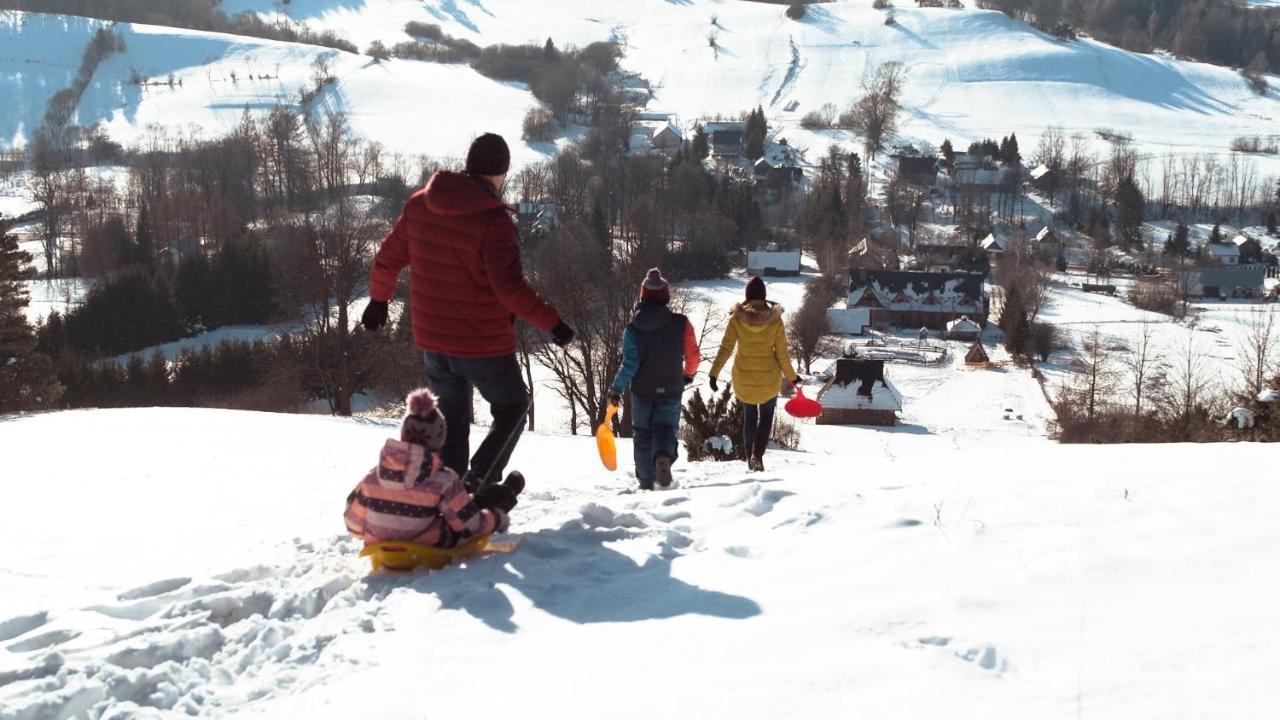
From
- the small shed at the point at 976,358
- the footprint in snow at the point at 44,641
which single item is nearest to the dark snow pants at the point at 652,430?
the footprint in snow at the point at 44,641

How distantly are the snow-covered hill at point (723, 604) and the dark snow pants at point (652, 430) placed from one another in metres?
0.60

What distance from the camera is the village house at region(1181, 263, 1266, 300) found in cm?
7262

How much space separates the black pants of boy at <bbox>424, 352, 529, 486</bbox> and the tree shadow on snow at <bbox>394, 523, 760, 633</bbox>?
640 millimetres

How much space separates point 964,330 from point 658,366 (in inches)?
2139

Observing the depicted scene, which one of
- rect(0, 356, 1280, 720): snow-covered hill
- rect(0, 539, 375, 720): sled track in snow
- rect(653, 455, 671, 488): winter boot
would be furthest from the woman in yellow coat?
rect(0, 539, 375, 720): sled track in snow

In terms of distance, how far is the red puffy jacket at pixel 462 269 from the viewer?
16.2 feet

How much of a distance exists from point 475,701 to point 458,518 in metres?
1.70

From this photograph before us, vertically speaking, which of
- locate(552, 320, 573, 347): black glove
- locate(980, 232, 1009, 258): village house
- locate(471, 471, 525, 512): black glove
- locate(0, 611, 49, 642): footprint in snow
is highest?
locate(552, 320, 573, 347): black glove

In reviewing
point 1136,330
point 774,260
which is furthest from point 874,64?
point 1136,330

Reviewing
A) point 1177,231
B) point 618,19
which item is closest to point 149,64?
point 618,19

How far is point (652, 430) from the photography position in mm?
6996

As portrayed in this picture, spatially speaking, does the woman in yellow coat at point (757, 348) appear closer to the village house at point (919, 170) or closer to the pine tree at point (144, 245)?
the pine tree at point (144, 245)

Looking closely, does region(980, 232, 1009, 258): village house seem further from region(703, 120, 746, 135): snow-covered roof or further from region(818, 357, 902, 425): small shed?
region(818, 357, 902, 425): small shed

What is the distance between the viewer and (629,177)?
94562 mm
